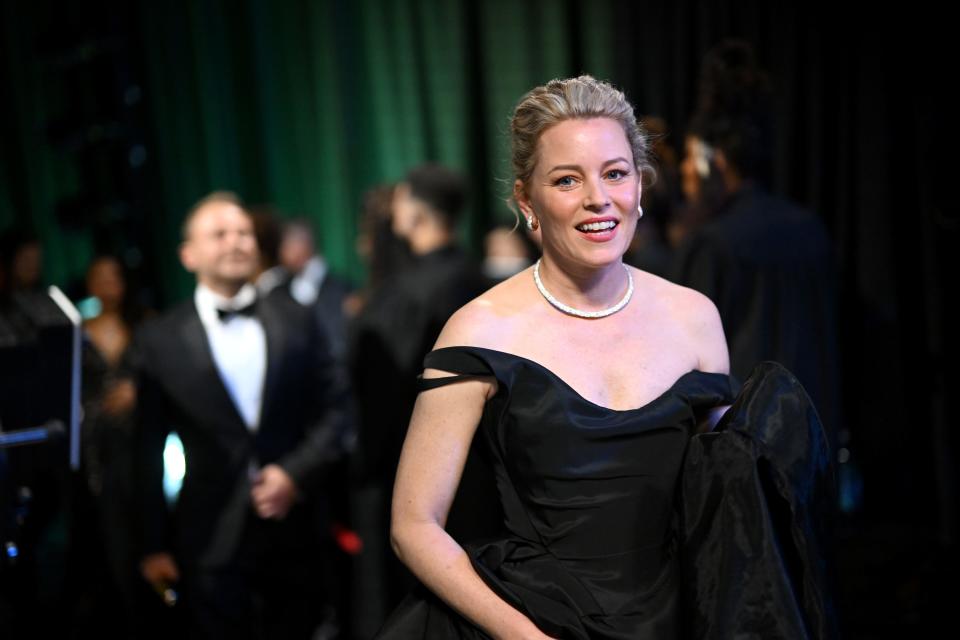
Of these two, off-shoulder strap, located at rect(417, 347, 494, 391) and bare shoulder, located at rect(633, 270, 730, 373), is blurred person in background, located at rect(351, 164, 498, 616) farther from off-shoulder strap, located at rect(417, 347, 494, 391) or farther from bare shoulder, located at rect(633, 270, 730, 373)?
off-shoulder strap, located at rect(417, 347, 494, 391)

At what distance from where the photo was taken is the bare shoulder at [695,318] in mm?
2084

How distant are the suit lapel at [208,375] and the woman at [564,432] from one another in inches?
60.9

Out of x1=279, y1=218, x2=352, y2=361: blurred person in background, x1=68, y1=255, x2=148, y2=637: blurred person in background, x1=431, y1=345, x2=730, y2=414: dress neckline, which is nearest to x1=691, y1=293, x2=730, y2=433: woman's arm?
x1=431, y1=345, x2=730, y2=414: dress neckline

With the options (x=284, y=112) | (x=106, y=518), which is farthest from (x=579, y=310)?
(x=284, y=112)

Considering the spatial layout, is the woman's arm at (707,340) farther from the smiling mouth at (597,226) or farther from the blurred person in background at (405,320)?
the blurred person in background at (405,320)

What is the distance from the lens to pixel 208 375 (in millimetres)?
3391

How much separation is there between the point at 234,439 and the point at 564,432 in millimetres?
1749

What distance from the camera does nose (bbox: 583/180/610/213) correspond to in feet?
6.32

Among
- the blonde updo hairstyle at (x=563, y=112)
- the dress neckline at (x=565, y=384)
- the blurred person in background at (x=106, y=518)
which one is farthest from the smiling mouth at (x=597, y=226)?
the blurred person in background at (x=106, y=518)

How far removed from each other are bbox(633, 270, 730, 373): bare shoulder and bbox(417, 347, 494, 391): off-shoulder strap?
37cm

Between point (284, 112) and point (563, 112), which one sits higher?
point (563, 112)

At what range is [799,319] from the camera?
126 inches

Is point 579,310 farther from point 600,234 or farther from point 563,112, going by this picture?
point 563,112

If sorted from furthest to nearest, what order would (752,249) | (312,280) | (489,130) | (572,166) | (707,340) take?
(489,130) → (312,280) → (752,249) → (707,340) → (572,166)
